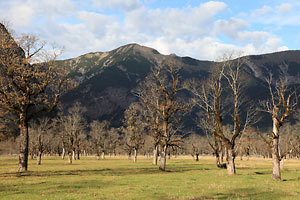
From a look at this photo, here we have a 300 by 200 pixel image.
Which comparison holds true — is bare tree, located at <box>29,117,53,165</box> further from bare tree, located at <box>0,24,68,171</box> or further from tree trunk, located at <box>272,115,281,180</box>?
tree trunk, located at <box>272,115,281,180</box>

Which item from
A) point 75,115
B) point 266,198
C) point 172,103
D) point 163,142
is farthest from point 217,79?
point 75,115

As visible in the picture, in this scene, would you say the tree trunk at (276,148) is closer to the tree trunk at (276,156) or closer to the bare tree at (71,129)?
the tree trunk at (276,156)

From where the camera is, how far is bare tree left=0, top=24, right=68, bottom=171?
34.2 meters

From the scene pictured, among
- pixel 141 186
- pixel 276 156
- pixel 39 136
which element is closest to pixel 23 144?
pixel 141 186

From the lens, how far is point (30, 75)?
3525 centimetres

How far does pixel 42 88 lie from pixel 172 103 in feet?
65.3

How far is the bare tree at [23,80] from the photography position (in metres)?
→ 34.2

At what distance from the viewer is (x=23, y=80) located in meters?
34.8

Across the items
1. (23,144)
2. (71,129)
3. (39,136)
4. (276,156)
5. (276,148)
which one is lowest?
(276,156)

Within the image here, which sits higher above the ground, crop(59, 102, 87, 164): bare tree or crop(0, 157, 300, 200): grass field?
crop(59, 102, 87, 164): bare tree

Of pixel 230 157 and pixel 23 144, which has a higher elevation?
pixel 23 144

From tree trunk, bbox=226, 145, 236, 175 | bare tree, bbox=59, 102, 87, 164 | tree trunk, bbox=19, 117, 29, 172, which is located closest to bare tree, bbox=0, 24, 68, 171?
tree trunk, bbox=19, 117, 29, 172

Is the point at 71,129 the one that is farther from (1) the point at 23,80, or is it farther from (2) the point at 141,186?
(2) the point at 141,186

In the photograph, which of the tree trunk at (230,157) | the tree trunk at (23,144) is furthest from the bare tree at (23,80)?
the tree trunk at (230,157)
